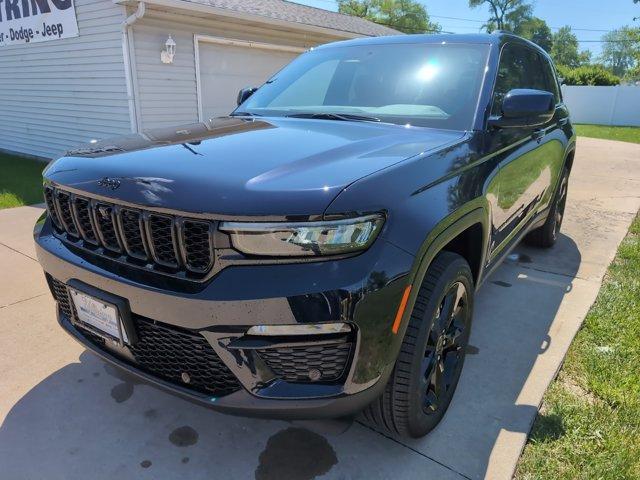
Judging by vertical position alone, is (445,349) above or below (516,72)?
below

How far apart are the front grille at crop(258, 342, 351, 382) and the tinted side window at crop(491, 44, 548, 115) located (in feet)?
5.74

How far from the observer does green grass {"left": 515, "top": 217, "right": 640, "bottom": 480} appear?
2135mm

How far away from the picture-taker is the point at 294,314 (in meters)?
1.61

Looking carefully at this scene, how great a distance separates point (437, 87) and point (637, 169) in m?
10.0

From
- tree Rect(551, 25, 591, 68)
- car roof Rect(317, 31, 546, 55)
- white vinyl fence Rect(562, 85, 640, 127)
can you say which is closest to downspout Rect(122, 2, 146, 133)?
car roof Rect(317, 31, 546, 55)

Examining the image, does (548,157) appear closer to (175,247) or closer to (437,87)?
(437,87)

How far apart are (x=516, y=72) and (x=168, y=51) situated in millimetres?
6963

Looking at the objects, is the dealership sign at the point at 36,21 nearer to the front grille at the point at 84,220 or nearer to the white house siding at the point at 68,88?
the white house siding at the point at 68,88

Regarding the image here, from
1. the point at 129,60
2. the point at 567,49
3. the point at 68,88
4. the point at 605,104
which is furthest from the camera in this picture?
the point at 567,49

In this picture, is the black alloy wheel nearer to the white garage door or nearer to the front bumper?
the front bumper

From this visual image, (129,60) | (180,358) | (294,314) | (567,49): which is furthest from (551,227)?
(567,49)

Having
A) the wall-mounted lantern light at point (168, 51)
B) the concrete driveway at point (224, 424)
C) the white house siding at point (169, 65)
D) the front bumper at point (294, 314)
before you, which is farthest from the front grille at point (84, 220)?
the wall-mounted lantern light at point (168, 51)

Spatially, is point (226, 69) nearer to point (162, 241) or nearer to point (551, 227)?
point (551, 227)

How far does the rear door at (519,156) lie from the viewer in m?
2.80
